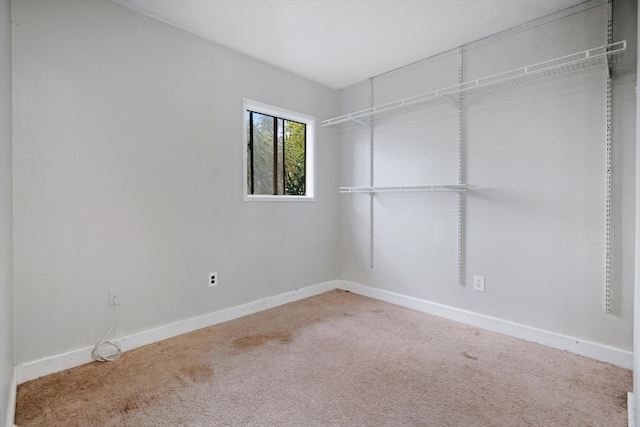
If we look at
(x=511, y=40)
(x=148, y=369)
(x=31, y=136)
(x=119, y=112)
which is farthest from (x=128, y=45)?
(x=511, y=40)

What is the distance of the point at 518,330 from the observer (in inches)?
92.4

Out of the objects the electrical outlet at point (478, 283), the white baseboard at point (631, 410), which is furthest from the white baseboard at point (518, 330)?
the white baseboard at point (631, 410)

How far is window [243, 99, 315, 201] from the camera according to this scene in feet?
9.80

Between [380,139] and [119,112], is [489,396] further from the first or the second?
[119,112]

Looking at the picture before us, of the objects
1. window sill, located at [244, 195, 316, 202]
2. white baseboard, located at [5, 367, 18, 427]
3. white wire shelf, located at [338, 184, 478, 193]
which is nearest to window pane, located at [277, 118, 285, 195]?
window sill, located at [244, 195, 316, 202]

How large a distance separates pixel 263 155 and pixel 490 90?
2.12 metres

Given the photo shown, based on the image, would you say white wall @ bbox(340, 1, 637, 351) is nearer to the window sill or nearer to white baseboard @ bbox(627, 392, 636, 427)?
white baseboard @ bbox(627, 392, 636, 427)

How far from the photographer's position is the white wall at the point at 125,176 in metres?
1.79

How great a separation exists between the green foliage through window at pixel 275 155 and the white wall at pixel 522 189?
2.98ft

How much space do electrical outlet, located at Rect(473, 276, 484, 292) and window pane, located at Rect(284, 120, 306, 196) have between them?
1889 mm

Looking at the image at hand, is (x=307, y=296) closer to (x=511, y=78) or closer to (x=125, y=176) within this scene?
(x=125, y=176)

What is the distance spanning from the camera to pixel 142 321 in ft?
7.25

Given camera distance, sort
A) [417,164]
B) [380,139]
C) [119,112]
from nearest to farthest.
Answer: [119,112], [417,164], [380,139]

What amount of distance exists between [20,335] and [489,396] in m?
2.60
